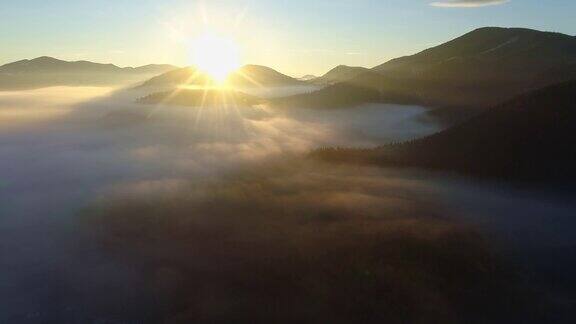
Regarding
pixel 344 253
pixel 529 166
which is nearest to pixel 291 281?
pixel 344 253

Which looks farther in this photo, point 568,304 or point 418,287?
point 418,287

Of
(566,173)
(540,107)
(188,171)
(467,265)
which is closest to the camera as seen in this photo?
(467,265)

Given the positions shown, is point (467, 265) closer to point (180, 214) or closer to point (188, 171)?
point (180, 214)

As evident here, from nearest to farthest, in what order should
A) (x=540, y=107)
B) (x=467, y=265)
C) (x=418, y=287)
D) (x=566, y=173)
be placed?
(x=418, y=287) → (x=467, y=265) → (x=566, y=173) → (x=540, y=107)

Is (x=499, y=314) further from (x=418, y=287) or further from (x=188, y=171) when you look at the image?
(x=188, y=171)

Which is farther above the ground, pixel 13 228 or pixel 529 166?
pixel 529 166

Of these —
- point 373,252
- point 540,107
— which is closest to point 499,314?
point 373,252

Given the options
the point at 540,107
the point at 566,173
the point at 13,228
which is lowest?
the point at 13,228
